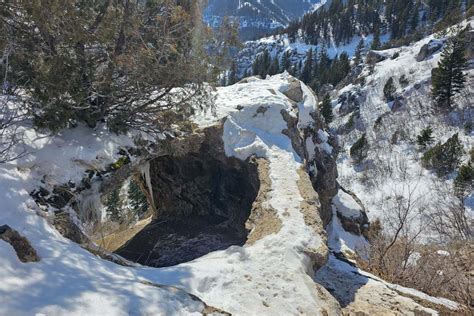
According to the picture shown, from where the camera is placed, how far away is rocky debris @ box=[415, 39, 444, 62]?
39.7 m

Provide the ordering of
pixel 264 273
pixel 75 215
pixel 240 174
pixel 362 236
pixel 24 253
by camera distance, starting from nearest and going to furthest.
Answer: pixel 24 253
pixel 264 273
pixel 75 215
pixel 240 174
pixel 362 236

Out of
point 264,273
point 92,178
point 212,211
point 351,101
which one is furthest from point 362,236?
point 351,101

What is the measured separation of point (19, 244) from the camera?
4348 mm

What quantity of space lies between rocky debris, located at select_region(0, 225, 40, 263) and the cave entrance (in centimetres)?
584

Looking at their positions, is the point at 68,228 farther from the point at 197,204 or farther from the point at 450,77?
the point at 450,77

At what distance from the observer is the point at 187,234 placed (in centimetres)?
1148

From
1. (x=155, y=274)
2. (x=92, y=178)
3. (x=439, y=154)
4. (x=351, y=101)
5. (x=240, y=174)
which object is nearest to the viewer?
(x=155, y=274)

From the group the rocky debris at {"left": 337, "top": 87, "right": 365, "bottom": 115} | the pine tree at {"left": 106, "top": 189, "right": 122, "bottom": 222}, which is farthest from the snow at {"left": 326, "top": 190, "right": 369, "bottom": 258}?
the rocky debris at {"left": 337, "top": 87, "right": 365, "bottom": 115}

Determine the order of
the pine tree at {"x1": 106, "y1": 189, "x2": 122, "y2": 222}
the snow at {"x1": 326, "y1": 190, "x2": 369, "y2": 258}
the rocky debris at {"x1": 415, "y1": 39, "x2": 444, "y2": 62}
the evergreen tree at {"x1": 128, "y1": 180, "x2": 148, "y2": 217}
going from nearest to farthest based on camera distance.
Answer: the snow at {"x1": 326, "y1": 190, "x2": 369, "y2": 258}, the pine tree at {"x1": 106, "y1": 189, "x2": 122, "y2": 222}, the evergreen tree at {"x1": 128, "y1": 180, "x2": 148, "y2": 217}, the rocky debris at {"x1": 415, "y1": 39, "x2": 444, "y2": 62}

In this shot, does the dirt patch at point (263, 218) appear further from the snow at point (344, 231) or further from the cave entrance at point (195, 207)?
the snow at point (344, 231)

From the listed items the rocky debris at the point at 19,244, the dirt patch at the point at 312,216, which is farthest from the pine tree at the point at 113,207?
the rocky debris at the point at 19,244

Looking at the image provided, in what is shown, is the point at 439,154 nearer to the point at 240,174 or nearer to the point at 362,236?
the point at 362,236

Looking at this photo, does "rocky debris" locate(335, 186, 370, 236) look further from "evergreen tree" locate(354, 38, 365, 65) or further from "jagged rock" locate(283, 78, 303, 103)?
"evergreen tree" locate(354, 38, 365, 65)

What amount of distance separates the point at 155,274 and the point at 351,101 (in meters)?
41.1
